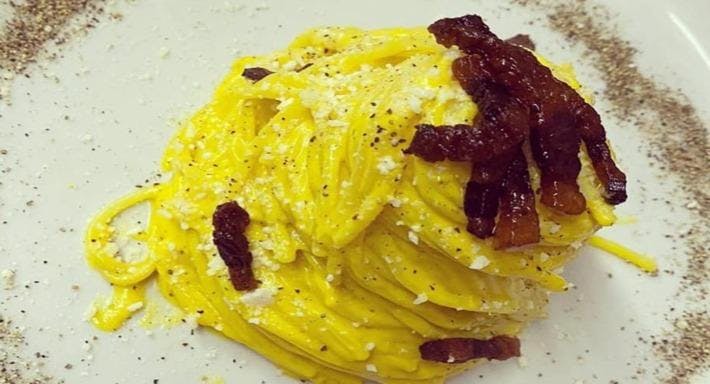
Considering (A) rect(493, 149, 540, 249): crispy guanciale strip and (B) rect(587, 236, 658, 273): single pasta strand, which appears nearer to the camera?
Answer: (A) rect(493, 149, 540, 249): crispy guanciale strip

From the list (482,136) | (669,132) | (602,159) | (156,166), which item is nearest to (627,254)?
(669,132)

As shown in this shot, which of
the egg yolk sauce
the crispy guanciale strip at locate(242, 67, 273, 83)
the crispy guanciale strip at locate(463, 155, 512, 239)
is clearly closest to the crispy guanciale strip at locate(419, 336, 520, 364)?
the egg yolk sauce

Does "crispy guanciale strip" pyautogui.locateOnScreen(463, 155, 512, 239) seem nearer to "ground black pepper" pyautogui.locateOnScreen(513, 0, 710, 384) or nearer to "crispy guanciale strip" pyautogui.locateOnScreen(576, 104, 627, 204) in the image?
"crispy guanciale strip" pyautogui.locateOnScreen(576, 104, 627, 204)

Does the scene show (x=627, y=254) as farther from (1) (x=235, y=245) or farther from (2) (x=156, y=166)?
(2) (x=156, y=166)

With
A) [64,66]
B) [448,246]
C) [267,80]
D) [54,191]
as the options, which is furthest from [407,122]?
[64,66]

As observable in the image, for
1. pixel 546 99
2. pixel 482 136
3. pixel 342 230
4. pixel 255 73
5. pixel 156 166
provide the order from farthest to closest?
1. pixel 156 166
2. pixel 255 73
3. pixel 342 230
4. pixel 546 99
5. pixel 482 136

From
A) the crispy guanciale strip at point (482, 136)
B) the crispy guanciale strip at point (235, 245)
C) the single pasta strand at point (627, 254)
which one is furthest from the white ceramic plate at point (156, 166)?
the crispy guanciale strip at point (482, 136)
